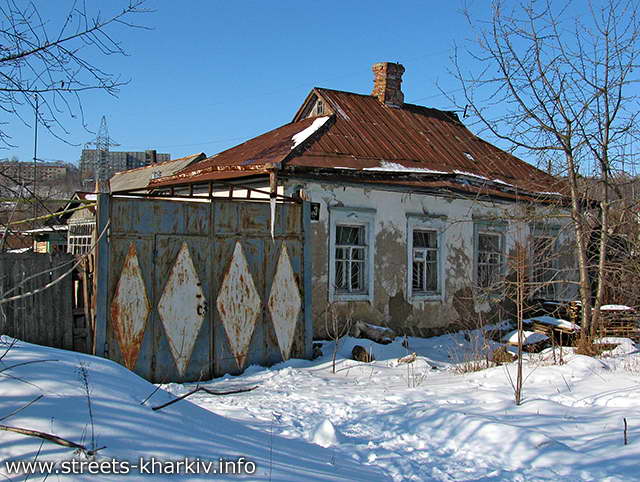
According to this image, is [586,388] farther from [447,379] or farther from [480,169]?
[480,169]

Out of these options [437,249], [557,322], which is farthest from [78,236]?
[557,322]

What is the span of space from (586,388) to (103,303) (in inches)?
227

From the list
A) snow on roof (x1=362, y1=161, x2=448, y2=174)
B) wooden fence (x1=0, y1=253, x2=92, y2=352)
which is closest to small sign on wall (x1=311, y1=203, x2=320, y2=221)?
snow on roof (x1=362, y1=161, x2=448, y2=174)

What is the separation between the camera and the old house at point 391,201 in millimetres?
10828

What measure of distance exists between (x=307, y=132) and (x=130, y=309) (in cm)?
595

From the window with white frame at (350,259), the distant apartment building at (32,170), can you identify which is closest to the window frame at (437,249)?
the window with white frame at (350,259)

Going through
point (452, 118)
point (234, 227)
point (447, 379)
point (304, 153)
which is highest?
point (452, 118)

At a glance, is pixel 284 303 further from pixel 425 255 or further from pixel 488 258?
pixel 488 258

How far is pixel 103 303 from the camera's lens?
7.58 m

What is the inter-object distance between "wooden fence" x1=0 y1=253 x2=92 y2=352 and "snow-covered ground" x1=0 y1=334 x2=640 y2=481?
1.52 metres

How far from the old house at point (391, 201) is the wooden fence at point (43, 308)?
3271 millimetres

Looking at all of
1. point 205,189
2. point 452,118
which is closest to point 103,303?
point 205,189

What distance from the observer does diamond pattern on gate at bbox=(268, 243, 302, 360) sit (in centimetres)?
880

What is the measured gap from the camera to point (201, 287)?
27.0 ft
